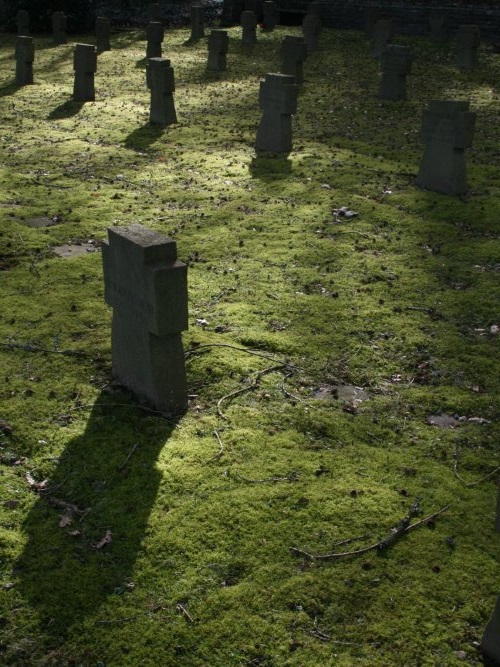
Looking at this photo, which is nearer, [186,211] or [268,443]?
[268,443]

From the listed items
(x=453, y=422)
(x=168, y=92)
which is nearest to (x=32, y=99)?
(x=168, y=92)

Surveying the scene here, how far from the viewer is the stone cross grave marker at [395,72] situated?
634 inches

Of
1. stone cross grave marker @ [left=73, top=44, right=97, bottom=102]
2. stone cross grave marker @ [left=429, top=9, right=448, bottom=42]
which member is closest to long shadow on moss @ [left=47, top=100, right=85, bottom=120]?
stone cross grave marker @ [left=73, top=44, right=97, bottom=102]

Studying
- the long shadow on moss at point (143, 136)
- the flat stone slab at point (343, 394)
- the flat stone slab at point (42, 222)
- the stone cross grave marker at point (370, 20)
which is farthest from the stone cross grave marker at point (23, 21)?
the flat stone slab at point (343, 394)

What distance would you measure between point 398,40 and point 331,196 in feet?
48.2

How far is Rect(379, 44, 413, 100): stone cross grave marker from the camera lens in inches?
634

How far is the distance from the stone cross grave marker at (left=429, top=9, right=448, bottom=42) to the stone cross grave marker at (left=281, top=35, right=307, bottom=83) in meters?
7.05

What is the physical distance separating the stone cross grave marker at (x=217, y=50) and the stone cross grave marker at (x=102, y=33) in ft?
14.2

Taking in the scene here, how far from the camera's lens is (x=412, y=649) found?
3.84 m

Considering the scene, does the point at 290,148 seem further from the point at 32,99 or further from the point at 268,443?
the point at 268,443

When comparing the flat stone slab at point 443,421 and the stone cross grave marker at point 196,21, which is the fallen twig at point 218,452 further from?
the stone cross grave marker at point 196,21

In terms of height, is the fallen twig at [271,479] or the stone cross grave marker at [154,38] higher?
the stone cross grave marker at [154,38]

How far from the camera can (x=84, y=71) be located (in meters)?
15.7

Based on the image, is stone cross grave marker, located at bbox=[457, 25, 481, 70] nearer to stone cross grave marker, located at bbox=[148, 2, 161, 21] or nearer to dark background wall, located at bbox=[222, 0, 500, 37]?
dark background wall, located at bbox=[222, 0, 500, 37]
